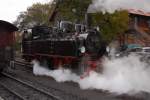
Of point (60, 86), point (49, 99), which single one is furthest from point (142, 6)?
point (49, 99)

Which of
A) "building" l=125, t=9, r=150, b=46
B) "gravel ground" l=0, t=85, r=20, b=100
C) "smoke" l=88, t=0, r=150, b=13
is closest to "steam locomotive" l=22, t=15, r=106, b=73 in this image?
"smoke" l=88, t=0, r=150, b=13

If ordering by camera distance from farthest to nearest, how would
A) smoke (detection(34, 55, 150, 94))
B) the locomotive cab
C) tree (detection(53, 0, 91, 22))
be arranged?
1. tree (detection(53, 0, 91, 22))
2. the locomotive cab
3. smoke (detection(34, 55, 150, 94))

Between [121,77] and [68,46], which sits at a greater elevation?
[68,46]

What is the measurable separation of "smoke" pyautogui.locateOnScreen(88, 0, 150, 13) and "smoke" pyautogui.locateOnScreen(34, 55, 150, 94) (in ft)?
7.65

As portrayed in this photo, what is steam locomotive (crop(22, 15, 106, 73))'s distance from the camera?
55.9 ft

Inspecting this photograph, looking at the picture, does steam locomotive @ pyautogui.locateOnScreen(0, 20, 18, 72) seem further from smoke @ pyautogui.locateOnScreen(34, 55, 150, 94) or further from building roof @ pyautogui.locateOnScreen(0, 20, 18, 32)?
smoke @ pyautogui.locateOnScreen(34, 55, 150, 94)

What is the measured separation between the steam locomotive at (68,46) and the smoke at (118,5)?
1.28m

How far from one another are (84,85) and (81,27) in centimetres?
446

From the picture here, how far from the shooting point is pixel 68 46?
1786 centimetres

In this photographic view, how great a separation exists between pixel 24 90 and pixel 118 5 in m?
5.49

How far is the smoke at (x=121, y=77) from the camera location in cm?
1335

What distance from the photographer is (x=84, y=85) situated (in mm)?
15102

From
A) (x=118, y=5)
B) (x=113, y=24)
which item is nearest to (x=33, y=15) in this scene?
(x=113, y=24)

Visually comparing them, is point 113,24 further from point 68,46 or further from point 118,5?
point 118,5
